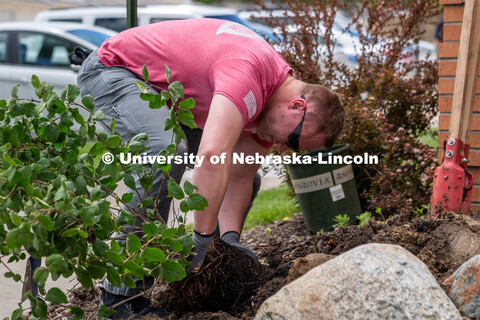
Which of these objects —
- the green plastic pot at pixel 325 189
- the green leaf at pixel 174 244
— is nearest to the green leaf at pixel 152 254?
the green leaf at pixel 174 244

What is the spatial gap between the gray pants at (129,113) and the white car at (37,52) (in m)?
7.15

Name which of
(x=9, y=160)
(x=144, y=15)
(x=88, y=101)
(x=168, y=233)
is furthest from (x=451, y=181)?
(x=144, y=15)

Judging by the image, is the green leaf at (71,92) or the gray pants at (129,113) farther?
the gray pants at (129,113)

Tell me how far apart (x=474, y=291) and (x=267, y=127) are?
1.18 meters

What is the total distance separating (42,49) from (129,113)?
8.07 meters

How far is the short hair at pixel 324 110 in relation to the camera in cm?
283

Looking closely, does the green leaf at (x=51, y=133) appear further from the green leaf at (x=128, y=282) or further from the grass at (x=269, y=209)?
the grass at (x=269, y=209)

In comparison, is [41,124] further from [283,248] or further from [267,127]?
[283,248]

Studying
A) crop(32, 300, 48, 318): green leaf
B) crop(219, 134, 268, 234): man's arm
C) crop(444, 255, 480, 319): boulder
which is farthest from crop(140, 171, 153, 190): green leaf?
crop(444, 255, 480, 319): boulder

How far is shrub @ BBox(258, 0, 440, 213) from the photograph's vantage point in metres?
4.50

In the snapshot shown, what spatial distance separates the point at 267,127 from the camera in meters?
2.98

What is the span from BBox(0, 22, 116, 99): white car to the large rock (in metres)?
8.47

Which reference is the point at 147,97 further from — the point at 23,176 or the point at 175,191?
the point at 23,176

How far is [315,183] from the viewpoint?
442cm
